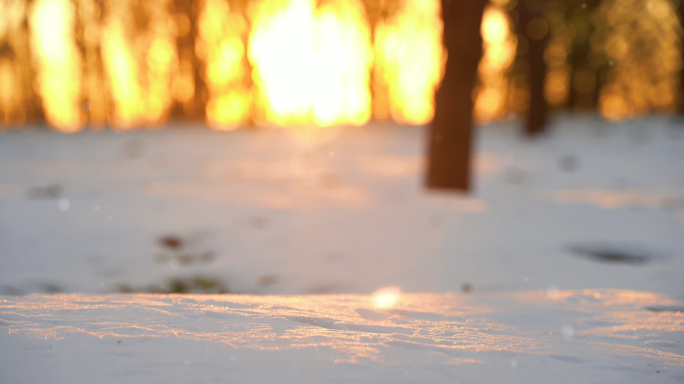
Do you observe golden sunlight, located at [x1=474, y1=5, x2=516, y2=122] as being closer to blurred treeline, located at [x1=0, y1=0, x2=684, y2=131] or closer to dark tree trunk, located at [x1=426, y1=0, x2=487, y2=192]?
blurred treeline, located at [x1=0, y1=0, x2=684, y2=131]

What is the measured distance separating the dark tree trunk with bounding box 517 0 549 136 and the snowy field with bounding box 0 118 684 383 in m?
1.66

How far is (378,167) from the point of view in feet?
39.8

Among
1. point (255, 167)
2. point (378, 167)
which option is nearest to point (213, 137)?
point (255, 167)

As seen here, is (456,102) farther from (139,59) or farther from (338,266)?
(139,59)

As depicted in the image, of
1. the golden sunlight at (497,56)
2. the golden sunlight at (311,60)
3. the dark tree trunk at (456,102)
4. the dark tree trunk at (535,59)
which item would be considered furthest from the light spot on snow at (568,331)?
the golden sunlight at (311,60)

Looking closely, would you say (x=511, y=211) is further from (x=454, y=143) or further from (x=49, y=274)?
(x=49, y=274)

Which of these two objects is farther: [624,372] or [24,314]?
[24,314]

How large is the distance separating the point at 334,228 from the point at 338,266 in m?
1.04

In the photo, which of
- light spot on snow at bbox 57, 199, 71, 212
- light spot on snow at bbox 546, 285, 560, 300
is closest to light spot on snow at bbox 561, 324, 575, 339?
light spot on snow at bbox 546, 285, 560, 300

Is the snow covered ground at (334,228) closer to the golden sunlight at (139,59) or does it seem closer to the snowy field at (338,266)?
the snowy field at (338,266)

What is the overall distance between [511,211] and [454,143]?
4.44 feet

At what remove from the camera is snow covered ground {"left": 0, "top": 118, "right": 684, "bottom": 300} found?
552 cm

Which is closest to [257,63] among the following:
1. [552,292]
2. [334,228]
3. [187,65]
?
[187,65]

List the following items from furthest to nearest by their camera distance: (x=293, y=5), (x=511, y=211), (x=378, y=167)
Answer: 1. (x=293, y=5)
2. (x=378, y=167)
3. (x=511, y=211)
